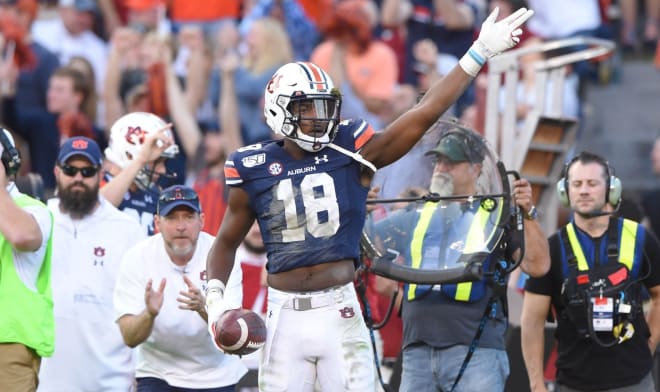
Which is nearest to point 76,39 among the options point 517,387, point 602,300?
point 517,387

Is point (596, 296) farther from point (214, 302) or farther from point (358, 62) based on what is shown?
point (358, 62)

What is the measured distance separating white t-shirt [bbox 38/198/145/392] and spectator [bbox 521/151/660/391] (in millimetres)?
2653

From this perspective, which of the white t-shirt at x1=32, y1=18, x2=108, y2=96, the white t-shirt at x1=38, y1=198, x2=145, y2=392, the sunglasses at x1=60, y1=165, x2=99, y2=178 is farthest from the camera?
the white t-shirt at x1=32, y1=18, x2=108, y2=96

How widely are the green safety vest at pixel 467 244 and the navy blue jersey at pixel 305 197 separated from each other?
3.91 feet

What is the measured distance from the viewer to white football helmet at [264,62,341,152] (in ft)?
23.1

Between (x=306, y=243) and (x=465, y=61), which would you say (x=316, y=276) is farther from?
(x=465, y=61)

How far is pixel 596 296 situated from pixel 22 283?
130 inches

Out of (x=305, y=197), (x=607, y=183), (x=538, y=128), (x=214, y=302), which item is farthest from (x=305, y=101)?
(x=538, y=128)

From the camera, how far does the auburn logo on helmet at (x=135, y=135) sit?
10320 mm

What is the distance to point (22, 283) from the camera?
7809 millimetres

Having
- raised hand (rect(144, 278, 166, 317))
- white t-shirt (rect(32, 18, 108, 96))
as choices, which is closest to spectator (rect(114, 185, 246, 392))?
raised hand (rect(144, 278, 166, 317))

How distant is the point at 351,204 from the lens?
7.10 m

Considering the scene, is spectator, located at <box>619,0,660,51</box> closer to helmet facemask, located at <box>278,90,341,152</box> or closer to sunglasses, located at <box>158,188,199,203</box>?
sunglasses, located at <box>158,188,199,203</box>

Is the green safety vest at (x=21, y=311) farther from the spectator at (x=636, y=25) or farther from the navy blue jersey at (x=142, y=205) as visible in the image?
the spectator at (x=636, y=25)
